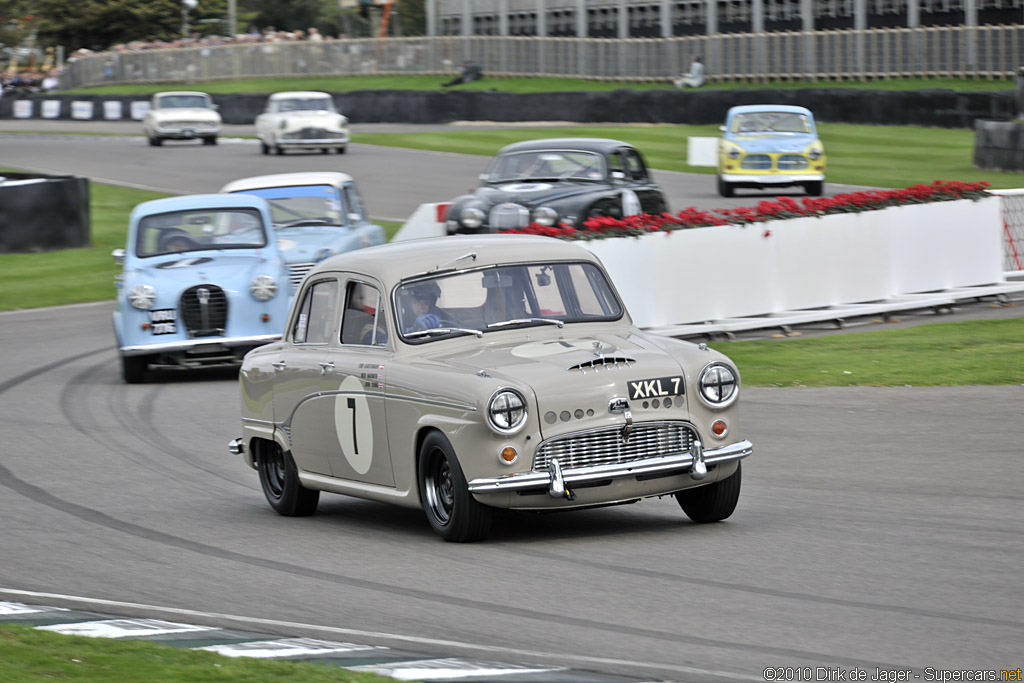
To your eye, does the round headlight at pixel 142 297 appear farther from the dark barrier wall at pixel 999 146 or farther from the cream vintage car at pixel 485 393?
the dark barrier wall at pixel 999 146

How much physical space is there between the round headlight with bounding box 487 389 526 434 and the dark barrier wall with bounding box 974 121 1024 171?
96.6 feet

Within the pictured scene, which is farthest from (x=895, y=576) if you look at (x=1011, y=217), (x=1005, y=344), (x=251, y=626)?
(x=1011, y=217)

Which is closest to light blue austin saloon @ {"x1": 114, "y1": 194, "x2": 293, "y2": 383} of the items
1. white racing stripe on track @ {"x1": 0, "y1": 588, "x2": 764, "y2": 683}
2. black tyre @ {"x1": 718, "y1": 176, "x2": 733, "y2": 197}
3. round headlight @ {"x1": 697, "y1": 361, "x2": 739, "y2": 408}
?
round headlight @ {"x1": 697, "y1": 361, "x2": 739, "y2": 408}

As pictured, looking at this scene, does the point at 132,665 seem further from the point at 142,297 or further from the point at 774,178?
the point at 774,178

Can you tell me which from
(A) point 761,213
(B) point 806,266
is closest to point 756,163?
(B) point 806,266

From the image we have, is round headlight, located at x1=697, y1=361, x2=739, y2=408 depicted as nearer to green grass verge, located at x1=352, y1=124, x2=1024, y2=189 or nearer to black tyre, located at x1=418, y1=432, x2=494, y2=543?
black tyre, located at x1=418, y1=432, x2=494, y2=543

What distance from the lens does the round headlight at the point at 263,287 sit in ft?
49.5

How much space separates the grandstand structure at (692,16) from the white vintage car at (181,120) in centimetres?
2439

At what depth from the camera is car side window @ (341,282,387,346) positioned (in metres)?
8.31

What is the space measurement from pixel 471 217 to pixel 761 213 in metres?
3.40

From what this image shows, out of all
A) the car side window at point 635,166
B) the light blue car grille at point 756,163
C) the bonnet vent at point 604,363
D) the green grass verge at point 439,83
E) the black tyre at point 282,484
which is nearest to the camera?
the bonnet vent at point 604,363

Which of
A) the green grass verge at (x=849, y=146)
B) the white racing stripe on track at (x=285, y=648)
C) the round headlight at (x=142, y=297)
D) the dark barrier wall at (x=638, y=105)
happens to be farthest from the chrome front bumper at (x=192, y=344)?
the dark barrier wall at (x=638, y=105)

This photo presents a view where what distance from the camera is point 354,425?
8.27m

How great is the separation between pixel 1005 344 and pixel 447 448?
9197mm
